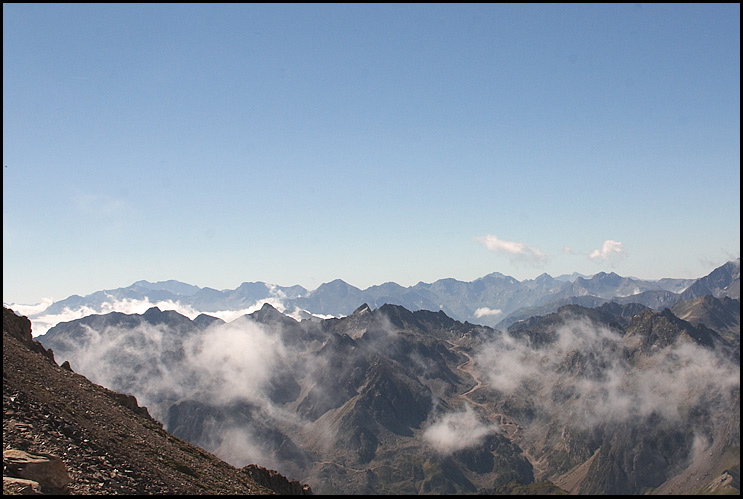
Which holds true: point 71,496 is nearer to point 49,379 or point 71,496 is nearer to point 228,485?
point 228,485

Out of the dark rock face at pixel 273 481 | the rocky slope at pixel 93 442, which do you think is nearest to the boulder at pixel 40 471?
the rocky slope at pixel 93 442

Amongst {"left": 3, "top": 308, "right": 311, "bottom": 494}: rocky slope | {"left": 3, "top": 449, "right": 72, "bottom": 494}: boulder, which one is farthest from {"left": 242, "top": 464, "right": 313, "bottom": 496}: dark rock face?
{"left": 3, "top": 449, "right": 72, "bottom": 494}: boulder

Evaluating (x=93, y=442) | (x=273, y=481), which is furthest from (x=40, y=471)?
(x=273, y=481)

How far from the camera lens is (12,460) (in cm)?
3422

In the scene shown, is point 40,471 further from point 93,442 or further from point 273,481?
point 273,481

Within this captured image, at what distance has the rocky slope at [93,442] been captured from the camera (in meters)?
41.1

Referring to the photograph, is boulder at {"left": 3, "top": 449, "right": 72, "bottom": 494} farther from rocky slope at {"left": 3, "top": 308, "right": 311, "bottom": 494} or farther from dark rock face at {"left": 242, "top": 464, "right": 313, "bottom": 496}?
dark rock face at {"left": 242, "top": 464, "right": 313, "bottom": 496}

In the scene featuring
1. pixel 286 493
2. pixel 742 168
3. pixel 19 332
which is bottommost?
pixel 286 493

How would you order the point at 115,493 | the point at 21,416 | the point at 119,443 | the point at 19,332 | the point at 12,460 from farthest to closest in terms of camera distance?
the point at 19,332 < the point at 119,443 < the point at 21,416 < the point at 115,493 < the point at 12,460

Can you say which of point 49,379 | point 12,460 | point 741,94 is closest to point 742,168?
point 741,94

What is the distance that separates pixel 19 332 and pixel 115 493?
57.6 metres

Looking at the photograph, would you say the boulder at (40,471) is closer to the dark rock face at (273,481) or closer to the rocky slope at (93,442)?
the rocky slope at (93,442)

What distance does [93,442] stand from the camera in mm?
48156

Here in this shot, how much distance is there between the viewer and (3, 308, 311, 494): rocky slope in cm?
4106
